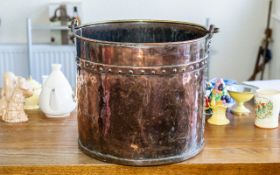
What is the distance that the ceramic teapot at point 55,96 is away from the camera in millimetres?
1342

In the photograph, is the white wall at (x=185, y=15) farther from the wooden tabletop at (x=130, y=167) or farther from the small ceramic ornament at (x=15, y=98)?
the wooden tabletop at (x=130, y=167)

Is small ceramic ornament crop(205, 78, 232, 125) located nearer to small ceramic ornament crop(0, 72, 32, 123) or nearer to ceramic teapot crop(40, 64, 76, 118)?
ceramic teapot crop(40, 64, 76, 118)

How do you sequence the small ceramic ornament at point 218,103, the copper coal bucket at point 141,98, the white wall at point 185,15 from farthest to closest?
1. the white wall at point 185,15
2. the small ceramic ornament at point 218,103
3. the copper coal bucket at point 141,98

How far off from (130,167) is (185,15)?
2099 millimetres

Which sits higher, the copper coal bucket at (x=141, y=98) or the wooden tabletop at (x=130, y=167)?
the copper coal bucket at (x=141, y=98)

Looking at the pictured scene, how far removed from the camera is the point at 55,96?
1345 mm

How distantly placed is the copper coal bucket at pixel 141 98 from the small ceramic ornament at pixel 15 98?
0.29 meters

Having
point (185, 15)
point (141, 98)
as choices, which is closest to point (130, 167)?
point (141, 98)

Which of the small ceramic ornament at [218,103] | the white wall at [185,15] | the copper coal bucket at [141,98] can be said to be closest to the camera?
the copper coal bucket at [141,98]

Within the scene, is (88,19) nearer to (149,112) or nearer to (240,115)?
(240,115)

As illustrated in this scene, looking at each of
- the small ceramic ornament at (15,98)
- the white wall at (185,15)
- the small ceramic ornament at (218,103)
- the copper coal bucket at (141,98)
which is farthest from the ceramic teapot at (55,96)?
the white wall at (185,15)

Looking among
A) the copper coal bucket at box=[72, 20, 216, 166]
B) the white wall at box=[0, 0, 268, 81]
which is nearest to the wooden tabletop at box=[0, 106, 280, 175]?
the copper coal bucket at box=[72, 20, 216, 166]

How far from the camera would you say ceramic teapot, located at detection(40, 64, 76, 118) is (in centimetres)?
134

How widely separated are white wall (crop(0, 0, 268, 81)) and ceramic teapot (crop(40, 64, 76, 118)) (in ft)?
5.58
